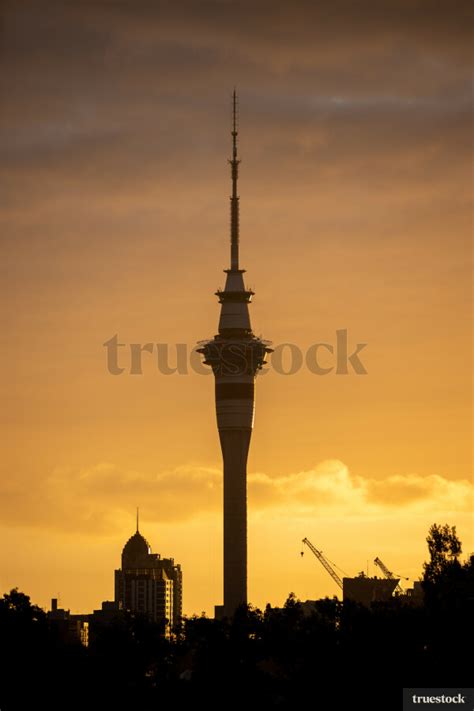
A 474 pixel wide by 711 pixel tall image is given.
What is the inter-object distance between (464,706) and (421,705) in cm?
1030

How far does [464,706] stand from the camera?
618 ft

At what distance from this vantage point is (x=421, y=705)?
198m
